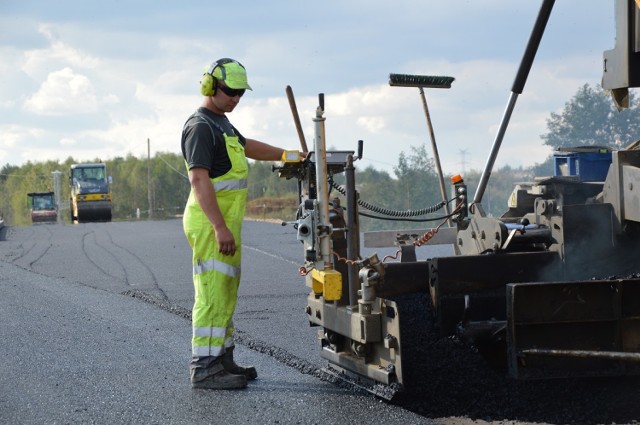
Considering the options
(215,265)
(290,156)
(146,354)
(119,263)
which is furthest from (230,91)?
(119,263)

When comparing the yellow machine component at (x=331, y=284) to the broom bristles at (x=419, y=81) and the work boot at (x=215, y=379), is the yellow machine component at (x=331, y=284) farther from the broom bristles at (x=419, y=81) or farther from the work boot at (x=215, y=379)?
the broom bristles at (x=419, y=81)

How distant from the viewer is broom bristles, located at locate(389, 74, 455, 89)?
25.2 feet

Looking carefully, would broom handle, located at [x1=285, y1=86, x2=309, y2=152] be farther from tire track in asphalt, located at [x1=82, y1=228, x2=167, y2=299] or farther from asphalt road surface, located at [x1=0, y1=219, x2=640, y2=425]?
tire track in asphalt, located at [x1=82, y1=228, x2=167, y2=299]

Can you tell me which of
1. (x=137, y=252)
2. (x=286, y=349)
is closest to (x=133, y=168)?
(x=137, y=252)

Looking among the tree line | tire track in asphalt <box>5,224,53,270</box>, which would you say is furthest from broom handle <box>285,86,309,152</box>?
tire track in asphalt <box>5,224,53,270</box>

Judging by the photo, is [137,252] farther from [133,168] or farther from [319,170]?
[133,168]

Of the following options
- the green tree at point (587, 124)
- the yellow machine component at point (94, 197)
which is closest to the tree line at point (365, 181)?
the green tree at point (587, 124)

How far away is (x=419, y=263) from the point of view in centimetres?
588

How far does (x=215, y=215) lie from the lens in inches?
203

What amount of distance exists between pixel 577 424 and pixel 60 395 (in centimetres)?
267

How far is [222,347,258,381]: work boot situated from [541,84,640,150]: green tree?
10194mm

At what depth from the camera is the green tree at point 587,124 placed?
15984mm

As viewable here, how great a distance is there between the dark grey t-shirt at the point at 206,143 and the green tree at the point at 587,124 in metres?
10.2

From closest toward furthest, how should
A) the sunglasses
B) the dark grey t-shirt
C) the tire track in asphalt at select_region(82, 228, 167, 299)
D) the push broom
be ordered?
the dark grey t-shirt < the sunglasses < the push broom < the tire track in asphalt at select_region(82, 228, 167, 299)
